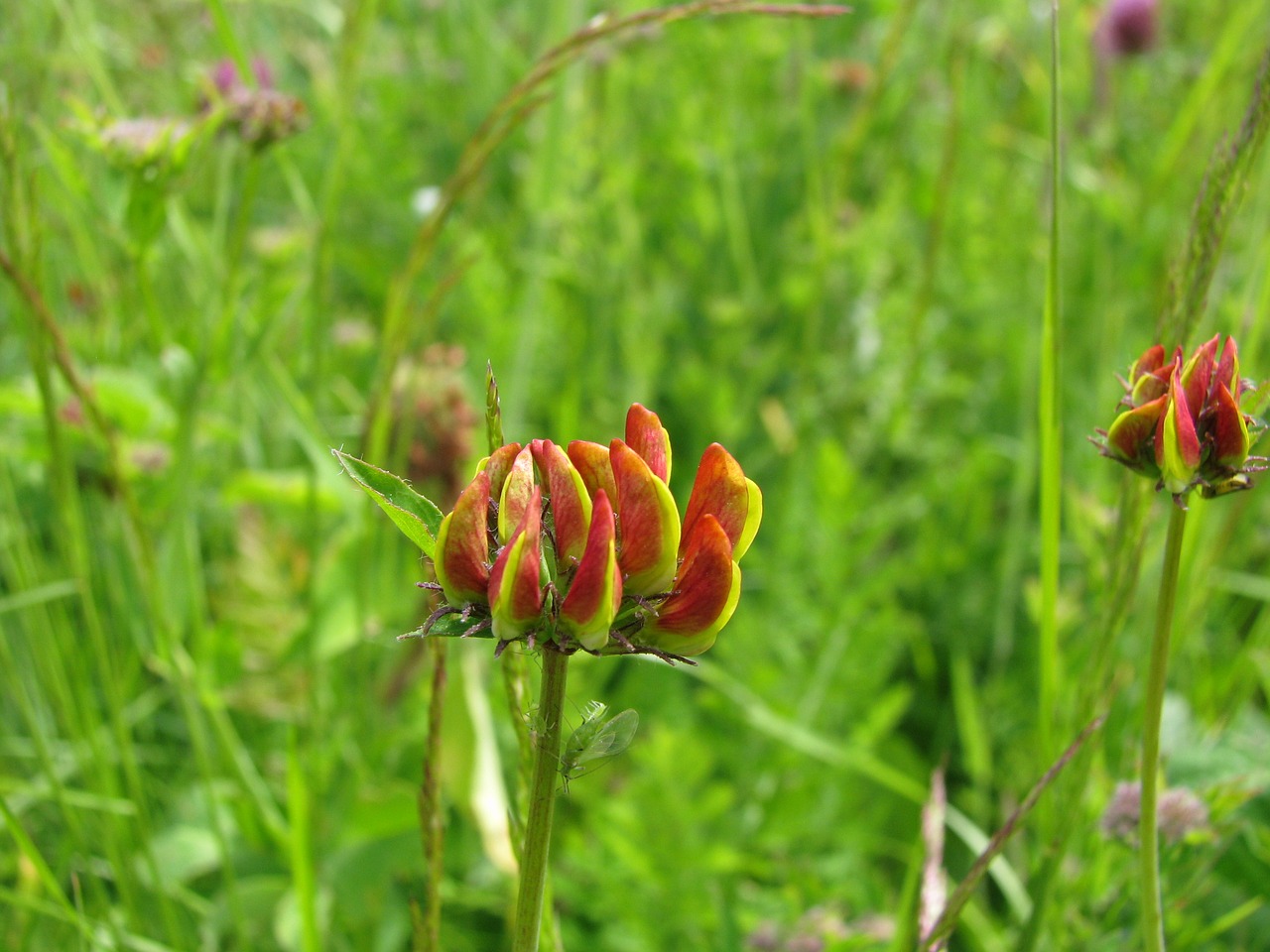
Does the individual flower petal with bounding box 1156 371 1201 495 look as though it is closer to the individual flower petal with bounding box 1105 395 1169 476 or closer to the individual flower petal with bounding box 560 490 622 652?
the individual flower petal with bounding box 1105 395 1169 476

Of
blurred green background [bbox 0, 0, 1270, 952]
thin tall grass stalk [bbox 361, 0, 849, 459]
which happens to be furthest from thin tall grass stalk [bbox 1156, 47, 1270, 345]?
thin tall grass stalk [bbox 361, 0, 849, 459]

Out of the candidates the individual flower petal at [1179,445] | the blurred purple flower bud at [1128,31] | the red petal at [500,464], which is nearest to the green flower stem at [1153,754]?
the individual flower petal at [1179,445]

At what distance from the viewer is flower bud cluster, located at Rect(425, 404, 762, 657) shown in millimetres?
507

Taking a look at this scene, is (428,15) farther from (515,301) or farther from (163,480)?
(163,480)

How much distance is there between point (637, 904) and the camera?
1.39m

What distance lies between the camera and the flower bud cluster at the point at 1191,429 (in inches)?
24.7

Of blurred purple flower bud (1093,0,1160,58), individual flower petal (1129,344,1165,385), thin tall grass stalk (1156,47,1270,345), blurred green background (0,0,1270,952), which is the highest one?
blurred purple flower bud (1093,0,1160,58)

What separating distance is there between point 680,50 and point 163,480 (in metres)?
2.07

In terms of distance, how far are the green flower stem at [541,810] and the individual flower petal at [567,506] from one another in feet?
0.17

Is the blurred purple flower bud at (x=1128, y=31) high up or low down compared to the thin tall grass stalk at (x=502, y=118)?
up

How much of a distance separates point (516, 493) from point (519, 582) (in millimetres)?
49

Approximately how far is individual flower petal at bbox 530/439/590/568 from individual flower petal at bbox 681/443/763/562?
0.21 ft

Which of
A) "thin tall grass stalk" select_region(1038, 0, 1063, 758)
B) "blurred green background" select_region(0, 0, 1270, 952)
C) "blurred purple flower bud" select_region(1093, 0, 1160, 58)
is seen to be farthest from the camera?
"blurred purple flower bud" select_region(1093, 0, 1160, 58)

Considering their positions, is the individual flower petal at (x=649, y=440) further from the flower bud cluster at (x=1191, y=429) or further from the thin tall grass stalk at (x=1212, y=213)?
the thin tall grass stalk at (x=1212, y=213)
